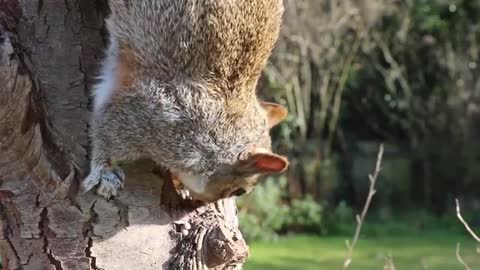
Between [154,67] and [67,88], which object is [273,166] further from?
[67,88]

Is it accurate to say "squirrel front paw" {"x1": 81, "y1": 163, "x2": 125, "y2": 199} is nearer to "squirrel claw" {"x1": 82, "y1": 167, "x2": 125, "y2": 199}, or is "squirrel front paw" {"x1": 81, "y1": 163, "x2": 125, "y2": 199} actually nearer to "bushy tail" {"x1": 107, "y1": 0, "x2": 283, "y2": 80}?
"squirrel claw" {"x1": 82, "y1": 167, "x2": 125, "y2": 199}

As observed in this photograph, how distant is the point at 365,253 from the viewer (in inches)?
314

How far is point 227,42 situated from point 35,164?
0.61 metres

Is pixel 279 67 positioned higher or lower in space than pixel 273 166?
lower

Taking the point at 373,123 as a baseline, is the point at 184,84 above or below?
above

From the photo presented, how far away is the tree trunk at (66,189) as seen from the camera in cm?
184

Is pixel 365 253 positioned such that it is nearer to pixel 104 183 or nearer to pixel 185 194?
pixel 185 194

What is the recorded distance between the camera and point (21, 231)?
1.89 meters

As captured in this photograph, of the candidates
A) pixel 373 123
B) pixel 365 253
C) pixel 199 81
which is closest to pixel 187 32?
pixel 199 81

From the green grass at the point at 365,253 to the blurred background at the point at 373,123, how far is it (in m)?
0.05

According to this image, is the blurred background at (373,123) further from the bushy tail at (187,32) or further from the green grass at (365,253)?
the bushy tail at (187,32)

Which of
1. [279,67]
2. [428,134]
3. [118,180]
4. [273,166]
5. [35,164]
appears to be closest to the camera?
[35,164]

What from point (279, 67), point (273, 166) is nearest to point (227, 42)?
point (273, 166)

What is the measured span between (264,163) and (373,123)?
8160 millimetres
